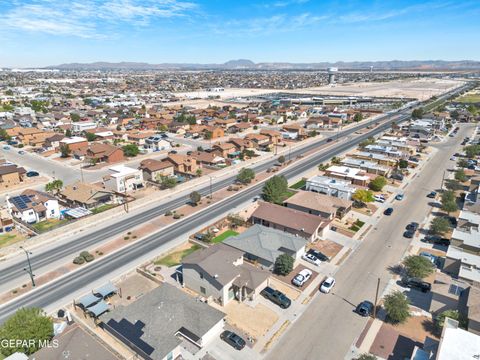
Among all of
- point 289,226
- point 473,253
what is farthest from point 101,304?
point 473,253

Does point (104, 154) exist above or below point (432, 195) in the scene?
above

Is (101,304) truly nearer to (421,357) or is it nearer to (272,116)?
(421,357)

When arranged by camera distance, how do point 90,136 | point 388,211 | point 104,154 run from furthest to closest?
point 90,136
point 104,154
point 388,211

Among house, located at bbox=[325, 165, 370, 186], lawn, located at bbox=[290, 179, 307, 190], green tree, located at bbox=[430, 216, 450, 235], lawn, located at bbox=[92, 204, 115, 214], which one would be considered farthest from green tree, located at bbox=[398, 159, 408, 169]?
lawn, located at bbox=[92, 204, 115, 214]

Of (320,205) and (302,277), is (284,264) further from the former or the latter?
(320,205)

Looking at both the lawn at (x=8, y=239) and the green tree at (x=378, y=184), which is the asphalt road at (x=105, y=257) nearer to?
the lawn at (x=8, y=239)

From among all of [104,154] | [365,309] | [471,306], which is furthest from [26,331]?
[104,154]
